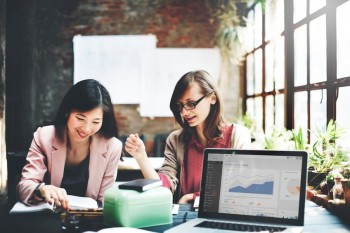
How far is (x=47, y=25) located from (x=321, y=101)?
14.3ft

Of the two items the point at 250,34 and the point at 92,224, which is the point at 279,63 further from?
the point at 92,224

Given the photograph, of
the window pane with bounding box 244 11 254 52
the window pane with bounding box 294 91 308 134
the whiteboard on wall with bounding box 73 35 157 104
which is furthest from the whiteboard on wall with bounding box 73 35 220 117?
the window pane with bounding box 294 91 308 134

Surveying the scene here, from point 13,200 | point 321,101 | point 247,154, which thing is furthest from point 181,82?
point 13,200

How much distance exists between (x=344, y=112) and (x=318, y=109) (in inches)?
14.6

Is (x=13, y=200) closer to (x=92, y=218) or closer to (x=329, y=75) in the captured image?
(x=92, y=218)

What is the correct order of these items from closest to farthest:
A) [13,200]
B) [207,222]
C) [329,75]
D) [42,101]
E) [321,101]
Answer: [207,222]
[329,75]
[321,101]
[13,200]
[42,101]

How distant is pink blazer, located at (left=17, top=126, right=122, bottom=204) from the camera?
91.4 inches

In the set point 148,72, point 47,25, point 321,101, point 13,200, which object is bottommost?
point 13,200

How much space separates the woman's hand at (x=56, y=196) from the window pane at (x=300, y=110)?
2045 millimetres

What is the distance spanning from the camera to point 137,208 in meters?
1.63

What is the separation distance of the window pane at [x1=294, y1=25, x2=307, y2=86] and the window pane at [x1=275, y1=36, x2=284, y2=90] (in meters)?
0.29

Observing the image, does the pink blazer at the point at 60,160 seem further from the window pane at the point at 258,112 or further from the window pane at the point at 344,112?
the window pane at the point at 258,112

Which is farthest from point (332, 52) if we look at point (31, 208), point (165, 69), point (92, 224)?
point (165, 69)

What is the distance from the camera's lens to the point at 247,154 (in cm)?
174
